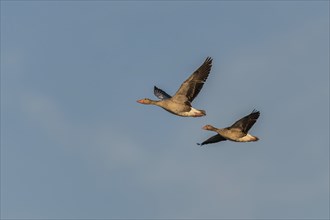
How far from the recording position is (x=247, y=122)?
84.6m

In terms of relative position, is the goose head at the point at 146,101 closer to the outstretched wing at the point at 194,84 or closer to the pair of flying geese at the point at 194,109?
the pair of flying geese at the point at 194,109

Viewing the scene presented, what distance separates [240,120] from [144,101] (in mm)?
8430

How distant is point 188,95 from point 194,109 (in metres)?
1.36

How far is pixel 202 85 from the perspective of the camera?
3228 inches

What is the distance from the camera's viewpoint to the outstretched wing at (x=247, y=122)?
84.4m

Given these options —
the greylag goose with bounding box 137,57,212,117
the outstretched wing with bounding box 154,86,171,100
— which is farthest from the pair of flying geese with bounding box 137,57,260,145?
the outstretched wing with bounding box 154,86,171,100

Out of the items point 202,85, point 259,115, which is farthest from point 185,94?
point 259,115

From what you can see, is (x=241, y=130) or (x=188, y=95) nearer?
(x=188, y=95)

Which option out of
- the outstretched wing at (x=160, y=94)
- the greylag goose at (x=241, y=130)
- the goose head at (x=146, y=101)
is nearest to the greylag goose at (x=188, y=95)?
the goose head at (x=146, y=101)

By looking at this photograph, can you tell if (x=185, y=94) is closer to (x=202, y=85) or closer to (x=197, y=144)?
(x=202, y=85)

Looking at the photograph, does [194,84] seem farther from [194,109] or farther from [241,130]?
[241,130]

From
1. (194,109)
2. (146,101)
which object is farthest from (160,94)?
(194,109)

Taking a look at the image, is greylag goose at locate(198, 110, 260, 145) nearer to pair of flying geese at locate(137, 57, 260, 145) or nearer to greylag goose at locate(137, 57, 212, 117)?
pair of flying geese at locate(137, 57, 260, 145)

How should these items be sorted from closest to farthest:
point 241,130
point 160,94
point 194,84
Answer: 1. point 194,84
2. point 241,130
3. point 160,94
